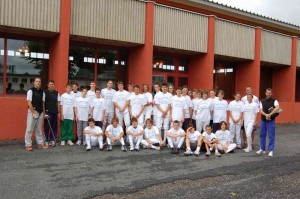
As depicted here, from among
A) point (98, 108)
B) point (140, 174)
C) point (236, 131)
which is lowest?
point (140, 174)

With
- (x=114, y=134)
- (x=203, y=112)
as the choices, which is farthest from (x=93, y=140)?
(x=203, y=112)

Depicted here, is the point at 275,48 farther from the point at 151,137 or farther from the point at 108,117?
the point at 108,117

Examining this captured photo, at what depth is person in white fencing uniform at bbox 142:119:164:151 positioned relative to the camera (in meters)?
9.65

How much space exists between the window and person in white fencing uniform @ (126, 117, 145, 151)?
433cm

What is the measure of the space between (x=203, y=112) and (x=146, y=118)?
5.86ft

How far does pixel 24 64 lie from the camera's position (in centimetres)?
1180

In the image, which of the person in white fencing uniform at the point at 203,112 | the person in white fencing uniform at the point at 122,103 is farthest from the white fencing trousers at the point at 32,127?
the person in white fencing uniform at the point at 203,112

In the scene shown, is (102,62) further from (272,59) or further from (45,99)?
(272,59)

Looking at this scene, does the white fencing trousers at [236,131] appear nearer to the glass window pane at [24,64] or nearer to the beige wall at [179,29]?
the beige wall at [179,29]

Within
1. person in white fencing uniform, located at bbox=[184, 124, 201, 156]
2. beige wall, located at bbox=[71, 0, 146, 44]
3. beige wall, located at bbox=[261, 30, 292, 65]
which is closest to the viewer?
person in white fencing uniform, located at bbox=[184, 124, 201, 156]

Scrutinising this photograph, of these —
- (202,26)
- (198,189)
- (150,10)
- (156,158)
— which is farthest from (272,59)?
(198,189)

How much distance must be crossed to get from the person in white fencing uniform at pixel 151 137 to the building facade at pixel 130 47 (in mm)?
3336

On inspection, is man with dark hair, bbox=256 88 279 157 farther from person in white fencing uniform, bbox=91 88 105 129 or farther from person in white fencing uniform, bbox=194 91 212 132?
person in white fencing uniform, bbox=91 88 105 129

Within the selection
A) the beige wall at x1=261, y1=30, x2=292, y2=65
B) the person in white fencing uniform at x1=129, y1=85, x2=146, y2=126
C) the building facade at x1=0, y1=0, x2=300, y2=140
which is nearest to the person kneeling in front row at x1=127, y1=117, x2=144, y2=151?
the person in white fencing uniform at x1=129, y1=85, x2=146, y2=126
